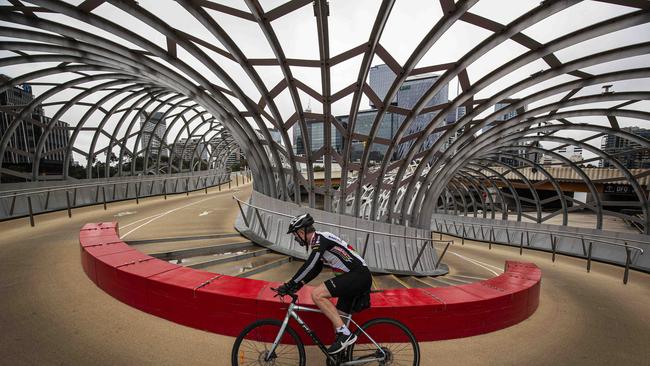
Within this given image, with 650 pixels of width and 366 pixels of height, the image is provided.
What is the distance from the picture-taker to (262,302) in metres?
3.61

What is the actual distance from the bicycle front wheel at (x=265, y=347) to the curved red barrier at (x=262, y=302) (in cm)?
30

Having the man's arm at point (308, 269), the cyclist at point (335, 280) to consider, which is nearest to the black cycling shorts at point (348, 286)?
the cyclist at point (335, 280)

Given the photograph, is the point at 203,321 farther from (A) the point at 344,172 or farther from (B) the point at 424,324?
(A) the point at 344,172

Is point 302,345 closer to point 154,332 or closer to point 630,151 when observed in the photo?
point 154,332

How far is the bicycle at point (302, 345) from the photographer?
2.95 m

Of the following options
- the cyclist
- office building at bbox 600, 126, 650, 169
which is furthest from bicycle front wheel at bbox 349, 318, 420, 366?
office building at bbox 600, 126, 650, 169

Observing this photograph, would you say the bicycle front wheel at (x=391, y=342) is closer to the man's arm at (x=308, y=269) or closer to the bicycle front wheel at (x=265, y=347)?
the bicycle front wheel at (x=265, y=347)

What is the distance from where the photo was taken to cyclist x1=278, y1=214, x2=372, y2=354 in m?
2.95

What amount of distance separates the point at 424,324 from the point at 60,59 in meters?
17.7

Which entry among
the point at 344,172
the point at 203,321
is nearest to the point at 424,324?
the point at 203,321

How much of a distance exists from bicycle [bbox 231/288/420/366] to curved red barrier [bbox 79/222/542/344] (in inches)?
11.7

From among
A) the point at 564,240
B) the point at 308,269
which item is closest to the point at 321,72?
the point at 308,269

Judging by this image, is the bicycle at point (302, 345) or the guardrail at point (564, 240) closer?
the bicycle at point (302, 345)

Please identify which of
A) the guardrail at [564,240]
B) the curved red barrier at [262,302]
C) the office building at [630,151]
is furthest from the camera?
the office building at [630,151]
